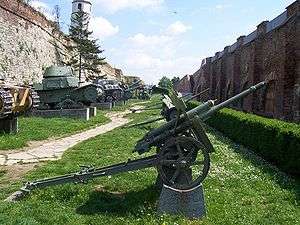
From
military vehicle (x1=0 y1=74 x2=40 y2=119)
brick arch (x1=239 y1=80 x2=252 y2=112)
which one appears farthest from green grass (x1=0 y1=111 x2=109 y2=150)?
brick arch (x1=239 y1=80 x2=252 y2=112)

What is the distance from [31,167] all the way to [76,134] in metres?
6.36

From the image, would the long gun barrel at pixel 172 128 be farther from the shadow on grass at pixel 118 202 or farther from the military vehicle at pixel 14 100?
the military vehicle at pixel 14 100

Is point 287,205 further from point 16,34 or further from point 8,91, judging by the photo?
point 16,34

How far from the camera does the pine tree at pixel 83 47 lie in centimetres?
3944

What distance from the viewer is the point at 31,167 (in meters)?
9.73

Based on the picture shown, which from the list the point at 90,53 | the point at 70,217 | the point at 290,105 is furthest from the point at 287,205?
the point at 90,53

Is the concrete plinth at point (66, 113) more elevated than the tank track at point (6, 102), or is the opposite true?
the tank track at point (6, 102)

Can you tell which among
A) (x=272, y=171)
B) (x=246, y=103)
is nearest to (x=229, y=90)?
(x=246, y=103)

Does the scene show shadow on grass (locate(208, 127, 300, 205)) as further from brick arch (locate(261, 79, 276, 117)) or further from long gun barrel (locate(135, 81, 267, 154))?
brick arch (locate(261, 79, 276, 117))

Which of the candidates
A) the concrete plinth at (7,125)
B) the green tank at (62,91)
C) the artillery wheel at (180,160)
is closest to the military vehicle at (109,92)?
the green tank at (62,91)

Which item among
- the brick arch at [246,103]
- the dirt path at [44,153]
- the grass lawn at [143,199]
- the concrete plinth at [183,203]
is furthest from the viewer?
the brick arch at [246,103]

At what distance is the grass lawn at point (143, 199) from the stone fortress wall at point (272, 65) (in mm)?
5621

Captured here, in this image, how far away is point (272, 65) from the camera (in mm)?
17094

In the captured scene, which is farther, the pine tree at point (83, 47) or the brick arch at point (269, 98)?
the pine tree at point (83, 47)
